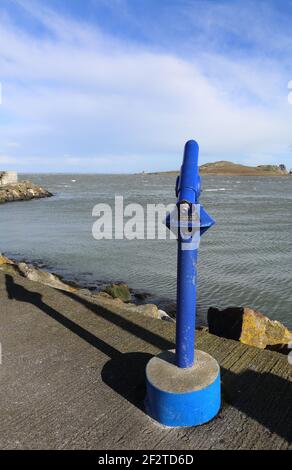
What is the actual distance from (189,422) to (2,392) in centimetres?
157

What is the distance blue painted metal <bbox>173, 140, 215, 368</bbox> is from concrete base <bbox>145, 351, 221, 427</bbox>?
7.8 inches

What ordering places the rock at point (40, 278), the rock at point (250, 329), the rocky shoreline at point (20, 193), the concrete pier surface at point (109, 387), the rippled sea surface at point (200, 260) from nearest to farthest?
the concrete pier surface at point (109, 387) → the rock at point (250, 329) → the rock at point (40, 278) → the rippled sea surface at point (200, 260) → the rocky shoreline at point (20, 193)

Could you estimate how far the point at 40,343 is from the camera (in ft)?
13.4

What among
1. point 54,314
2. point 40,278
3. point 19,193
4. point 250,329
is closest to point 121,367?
point 54,314

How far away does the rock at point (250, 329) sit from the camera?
187 inches

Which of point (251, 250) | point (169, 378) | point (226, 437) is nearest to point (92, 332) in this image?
point (169, 378)

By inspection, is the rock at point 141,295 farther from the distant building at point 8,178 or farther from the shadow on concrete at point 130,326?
the distant building at point 8,178

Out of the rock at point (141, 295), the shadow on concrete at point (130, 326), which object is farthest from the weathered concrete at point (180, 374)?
the rock at point (141, 295)

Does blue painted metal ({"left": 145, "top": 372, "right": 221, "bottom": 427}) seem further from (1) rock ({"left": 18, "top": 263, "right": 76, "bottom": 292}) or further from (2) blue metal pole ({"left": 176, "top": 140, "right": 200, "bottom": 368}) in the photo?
(1) rock ({"left": 18, "top": 263, "right": 76, "bottom": 292})

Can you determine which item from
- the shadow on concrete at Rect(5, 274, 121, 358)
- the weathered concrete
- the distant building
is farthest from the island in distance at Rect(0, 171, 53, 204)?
the weathered concrete

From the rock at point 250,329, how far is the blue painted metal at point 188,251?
Result: 200 centimetres

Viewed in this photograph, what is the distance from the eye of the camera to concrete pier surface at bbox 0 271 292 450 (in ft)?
8.79

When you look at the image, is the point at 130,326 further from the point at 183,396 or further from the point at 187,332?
the point at 183,396

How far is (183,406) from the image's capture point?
272cm
